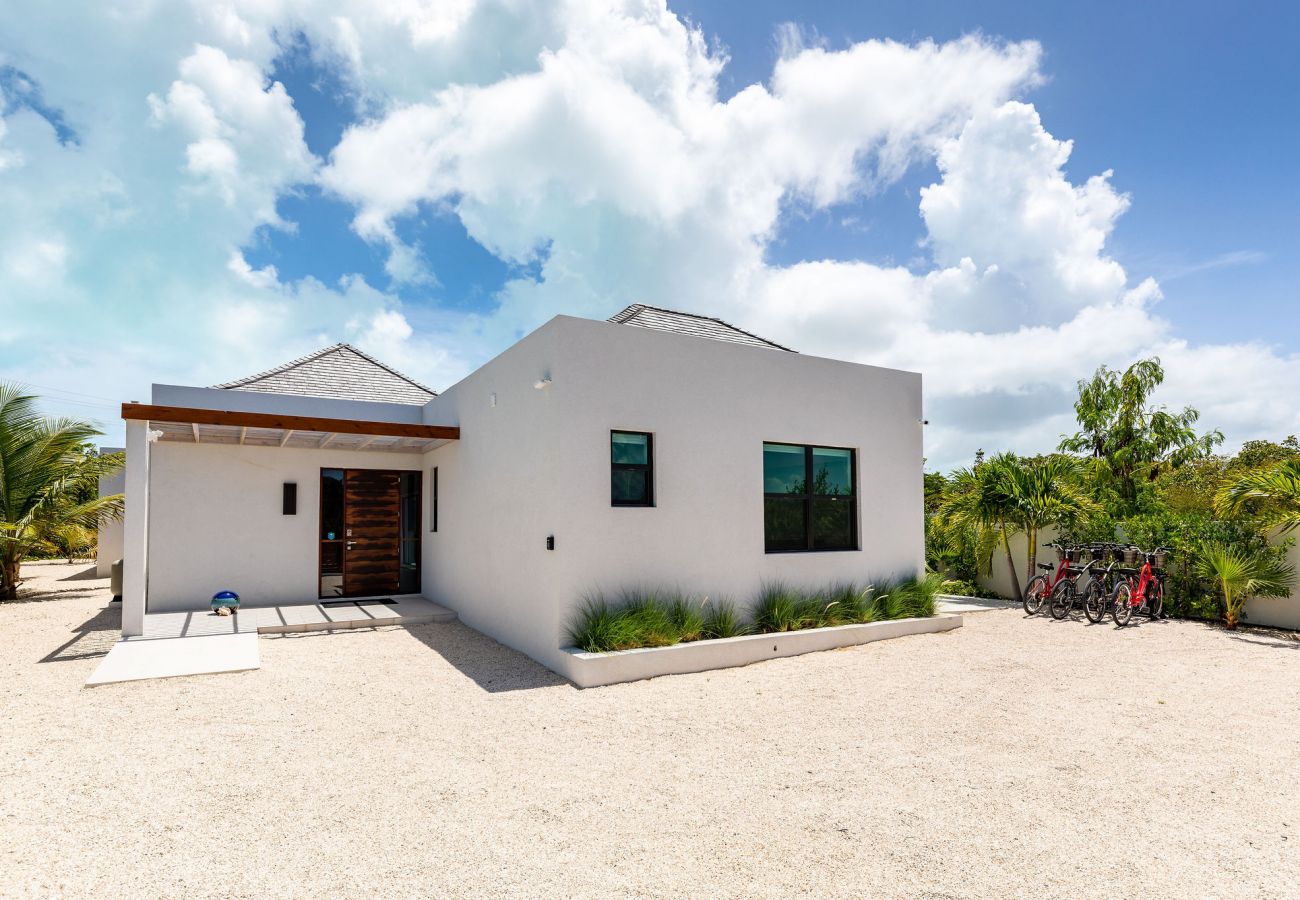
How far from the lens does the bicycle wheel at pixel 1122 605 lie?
9617 millimetres

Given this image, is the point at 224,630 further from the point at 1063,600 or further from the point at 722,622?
the point at 1063,600

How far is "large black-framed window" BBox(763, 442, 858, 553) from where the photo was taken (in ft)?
28.3

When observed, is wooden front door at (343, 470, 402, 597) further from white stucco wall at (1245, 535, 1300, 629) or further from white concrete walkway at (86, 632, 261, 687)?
white stucco wall at (1245, 535, 1300, 629)

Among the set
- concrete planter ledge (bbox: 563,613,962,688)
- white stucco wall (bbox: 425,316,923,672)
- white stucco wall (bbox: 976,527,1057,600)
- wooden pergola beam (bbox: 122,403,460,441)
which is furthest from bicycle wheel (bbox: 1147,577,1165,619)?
wooden pergola beam (bbox: 122,403,460,441)

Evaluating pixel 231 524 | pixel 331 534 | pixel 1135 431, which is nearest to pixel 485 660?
pixel 331 534

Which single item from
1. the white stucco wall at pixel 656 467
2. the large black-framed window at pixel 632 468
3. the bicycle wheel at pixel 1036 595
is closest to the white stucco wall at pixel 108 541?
the white stucco wall at pixel 656 467

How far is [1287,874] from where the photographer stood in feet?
9.90

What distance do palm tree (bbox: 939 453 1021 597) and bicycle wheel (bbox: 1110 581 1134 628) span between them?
248cm

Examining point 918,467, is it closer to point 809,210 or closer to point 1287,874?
point 809,210

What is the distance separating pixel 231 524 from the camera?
35.8ft

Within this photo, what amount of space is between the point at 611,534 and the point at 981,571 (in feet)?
32.5

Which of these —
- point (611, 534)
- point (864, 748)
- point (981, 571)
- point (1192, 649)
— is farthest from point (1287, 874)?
point (981, 571)

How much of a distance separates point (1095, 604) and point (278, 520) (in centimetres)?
1335

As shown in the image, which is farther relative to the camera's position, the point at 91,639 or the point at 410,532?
the point at 410,532
